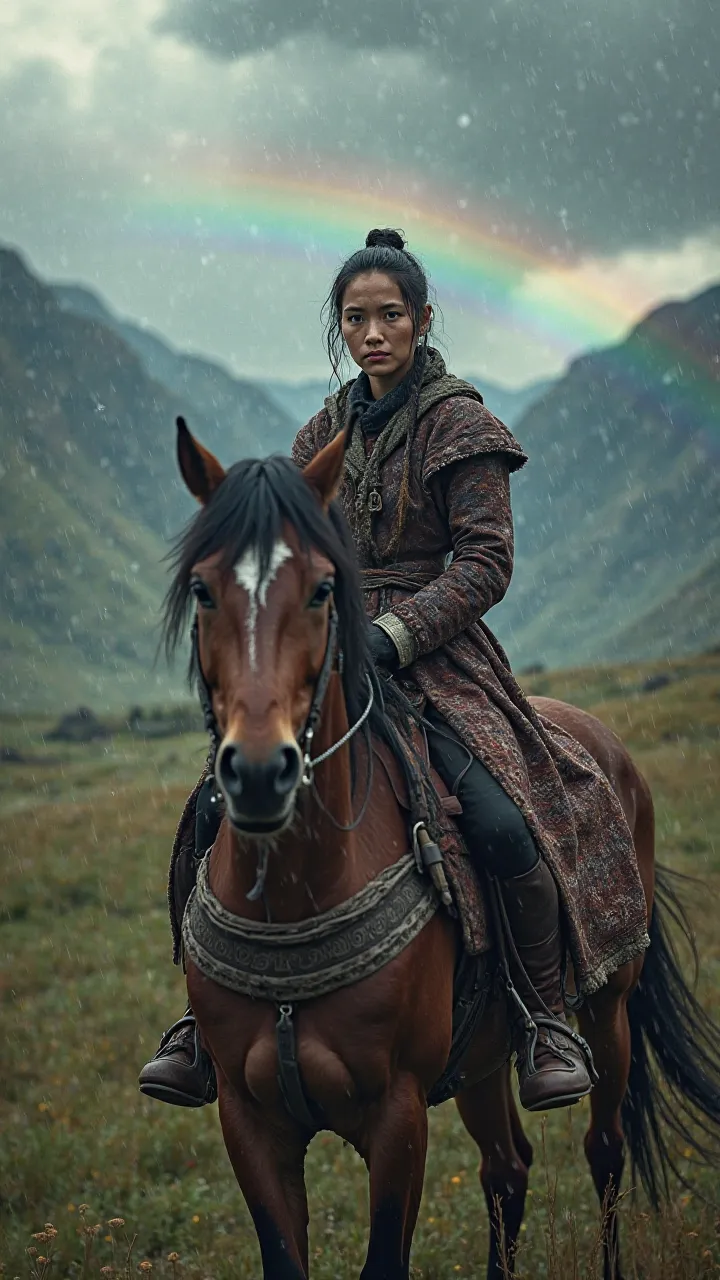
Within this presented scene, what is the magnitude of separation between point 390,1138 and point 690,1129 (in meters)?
4.76

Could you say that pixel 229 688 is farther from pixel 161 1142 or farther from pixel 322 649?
pixel 161 1142

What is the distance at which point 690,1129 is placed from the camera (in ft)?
25.7

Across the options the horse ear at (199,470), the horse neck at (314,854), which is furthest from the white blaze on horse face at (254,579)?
the horse neck at (314,854)

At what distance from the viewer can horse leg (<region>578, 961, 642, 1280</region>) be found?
6105mm

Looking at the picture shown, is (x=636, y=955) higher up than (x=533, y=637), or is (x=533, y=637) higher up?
(x=533, y=637)

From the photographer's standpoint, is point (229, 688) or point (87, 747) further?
point (87, 747)

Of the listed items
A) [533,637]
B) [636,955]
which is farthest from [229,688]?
[533,637]

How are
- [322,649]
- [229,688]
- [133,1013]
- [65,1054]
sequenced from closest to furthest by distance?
[229,688]
[322,649]
[65,1054]
[133,1013]

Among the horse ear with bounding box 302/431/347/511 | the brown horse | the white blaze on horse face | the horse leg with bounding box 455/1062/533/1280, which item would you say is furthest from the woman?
the horse leg with bounding box 455/1062/533/1280

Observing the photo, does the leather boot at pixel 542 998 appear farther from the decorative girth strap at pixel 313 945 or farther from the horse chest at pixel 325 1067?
the horse chest at pixel 325 1067

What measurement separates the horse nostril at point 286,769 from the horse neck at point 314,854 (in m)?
0.67

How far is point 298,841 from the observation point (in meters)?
3.81

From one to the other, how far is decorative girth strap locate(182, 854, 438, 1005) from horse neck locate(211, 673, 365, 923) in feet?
0.16

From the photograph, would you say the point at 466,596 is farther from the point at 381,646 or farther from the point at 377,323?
the point at 377,323
